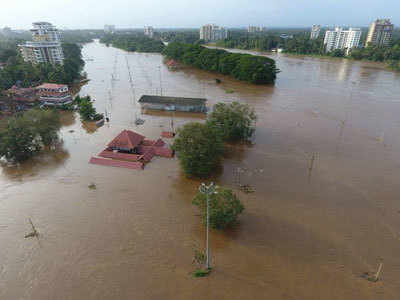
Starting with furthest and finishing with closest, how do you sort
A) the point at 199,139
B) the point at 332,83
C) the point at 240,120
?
the point at 332,83 < the point at 240,120 < the point at 199,139

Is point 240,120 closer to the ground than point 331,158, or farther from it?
farther from it

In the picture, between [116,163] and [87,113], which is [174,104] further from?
[116,163]

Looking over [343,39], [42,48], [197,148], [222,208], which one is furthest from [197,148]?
[343,39]

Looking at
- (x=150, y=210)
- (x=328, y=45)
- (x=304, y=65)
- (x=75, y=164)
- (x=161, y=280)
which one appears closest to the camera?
(x=161, y=280)

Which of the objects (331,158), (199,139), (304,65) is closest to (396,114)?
(331,158)

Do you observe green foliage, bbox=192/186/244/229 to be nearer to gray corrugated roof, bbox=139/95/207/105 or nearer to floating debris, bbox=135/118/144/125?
floating debris, bbox=135/118/144/125

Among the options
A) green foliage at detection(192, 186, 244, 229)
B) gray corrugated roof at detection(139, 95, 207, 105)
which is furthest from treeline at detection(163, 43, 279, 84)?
green foliage at detection(192, 186, 244, 229)

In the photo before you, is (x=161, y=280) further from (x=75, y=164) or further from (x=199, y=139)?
(x=75, y=164)
